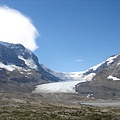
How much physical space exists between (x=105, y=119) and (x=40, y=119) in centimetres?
1298

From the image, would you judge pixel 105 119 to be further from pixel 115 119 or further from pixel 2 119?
pixel 2 119

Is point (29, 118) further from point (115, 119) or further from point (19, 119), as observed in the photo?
point (115, 119)

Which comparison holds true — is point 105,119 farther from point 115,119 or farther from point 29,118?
point 29,118

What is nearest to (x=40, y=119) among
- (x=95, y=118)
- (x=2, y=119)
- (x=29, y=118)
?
(x=29, y=118)

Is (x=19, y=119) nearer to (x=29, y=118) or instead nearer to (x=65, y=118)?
(x=29, y=118)

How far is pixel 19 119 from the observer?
2357 inches

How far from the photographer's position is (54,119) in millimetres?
61219

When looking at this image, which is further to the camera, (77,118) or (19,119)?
(77,118)

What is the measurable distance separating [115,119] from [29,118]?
16989 millimetres

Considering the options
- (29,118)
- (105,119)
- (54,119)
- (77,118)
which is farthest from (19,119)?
(105,119)

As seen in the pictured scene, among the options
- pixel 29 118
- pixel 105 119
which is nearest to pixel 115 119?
pixel 105 119

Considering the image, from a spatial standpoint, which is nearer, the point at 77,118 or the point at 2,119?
the point at 2,119

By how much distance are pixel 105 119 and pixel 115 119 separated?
196 cm

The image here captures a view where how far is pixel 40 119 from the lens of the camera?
59.9 metres
